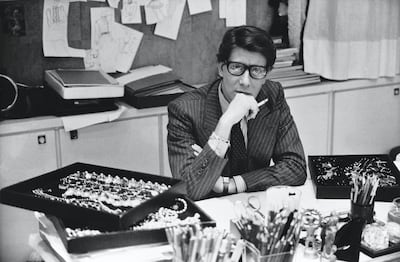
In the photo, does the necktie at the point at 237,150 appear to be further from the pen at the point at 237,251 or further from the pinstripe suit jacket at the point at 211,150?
the pen at the point at 237,251

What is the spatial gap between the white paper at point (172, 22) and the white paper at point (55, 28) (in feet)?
1.72

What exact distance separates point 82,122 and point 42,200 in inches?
49.3

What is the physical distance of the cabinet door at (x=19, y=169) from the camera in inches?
104

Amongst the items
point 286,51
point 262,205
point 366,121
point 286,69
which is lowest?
point 366,121

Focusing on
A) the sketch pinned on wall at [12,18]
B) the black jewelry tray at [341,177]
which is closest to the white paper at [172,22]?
the sketch pinned on wall at [12,18]

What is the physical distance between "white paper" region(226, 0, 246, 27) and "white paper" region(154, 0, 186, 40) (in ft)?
0.99

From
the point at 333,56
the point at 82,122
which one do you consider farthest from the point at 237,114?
the point at 333,56

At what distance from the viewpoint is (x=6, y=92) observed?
2.66 m

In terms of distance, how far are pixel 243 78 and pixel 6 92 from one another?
1.17 m

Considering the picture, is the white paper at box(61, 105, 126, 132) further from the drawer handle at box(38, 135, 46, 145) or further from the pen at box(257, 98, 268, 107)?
the pen at box(257, 98, 268, 107)

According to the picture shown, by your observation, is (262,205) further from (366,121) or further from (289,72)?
(366,121)

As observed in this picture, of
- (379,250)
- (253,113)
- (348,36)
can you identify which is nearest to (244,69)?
(253,113)

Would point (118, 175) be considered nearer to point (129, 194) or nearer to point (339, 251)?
point (129, 194)

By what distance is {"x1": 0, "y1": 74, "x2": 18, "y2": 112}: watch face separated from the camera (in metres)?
2.64
